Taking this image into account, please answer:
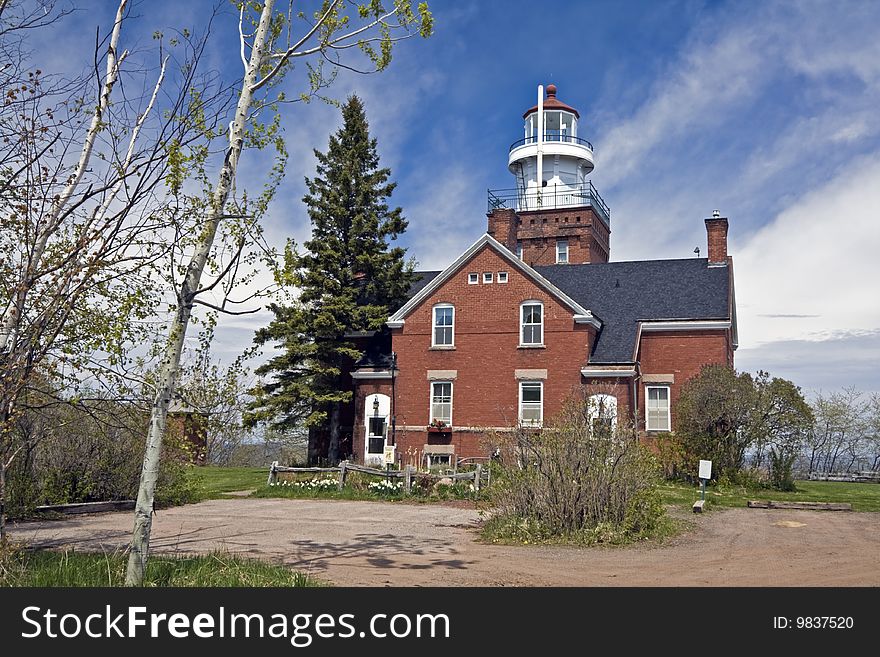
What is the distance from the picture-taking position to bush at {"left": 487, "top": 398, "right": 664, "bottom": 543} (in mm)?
13812

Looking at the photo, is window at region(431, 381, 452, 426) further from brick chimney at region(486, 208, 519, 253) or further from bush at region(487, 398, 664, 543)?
bush at region(487, 398, 664, 543)

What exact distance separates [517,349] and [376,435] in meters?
6.74

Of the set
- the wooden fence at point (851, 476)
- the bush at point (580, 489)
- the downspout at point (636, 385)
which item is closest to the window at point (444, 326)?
the downspout at point (636, 385)

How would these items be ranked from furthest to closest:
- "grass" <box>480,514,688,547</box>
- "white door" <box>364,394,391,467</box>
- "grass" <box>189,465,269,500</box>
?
"white door" <box>364,394,391,467</box>
"grass" <box>189,465,269,500</box>
"grass" <box>480,514,688,547</box>

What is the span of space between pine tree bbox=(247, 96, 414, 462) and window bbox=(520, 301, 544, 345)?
582 centimetres

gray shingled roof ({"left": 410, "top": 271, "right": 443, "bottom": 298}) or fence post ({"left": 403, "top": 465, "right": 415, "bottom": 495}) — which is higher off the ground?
gray shingled roof ({"left": 410, "top": 271, "right": 443, "bottom": 298})

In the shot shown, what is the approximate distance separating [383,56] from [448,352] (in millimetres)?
20851

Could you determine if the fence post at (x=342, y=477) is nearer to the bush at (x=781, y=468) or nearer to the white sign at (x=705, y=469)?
the white sign at (x=705, y=469)

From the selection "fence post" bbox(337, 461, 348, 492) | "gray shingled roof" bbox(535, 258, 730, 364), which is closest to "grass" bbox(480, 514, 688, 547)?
"fence post" bbox(337, 461, 348, 492)

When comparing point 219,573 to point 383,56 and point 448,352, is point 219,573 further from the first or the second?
point 448,352

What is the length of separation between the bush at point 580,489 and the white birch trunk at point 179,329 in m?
7.24

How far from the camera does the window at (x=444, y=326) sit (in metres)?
31.0

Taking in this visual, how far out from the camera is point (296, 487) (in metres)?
23.2
